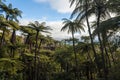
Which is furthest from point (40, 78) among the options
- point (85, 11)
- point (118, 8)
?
point (118, 8)

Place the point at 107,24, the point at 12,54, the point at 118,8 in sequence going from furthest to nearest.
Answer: the point at 12,54 < the point at 118,8 < the point at 107,24

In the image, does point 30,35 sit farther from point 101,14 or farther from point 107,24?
point 107,24

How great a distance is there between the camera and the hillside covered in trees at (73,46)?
2774cm

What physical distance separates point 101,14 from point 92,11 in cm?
170

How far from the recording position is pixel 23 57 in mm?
48781

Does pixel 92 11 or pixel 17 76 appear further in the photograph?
pixel 17 76

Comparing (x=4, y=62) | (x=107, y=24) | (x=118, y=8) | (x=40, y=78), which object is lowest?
(x=40, y=78)

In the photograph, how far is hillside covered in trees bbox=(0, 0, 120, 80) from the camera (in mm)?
27739

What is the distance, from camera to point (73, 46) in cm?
4938

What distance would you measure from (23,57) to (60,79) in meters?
10.2

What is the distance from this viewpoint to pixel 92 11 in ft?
102

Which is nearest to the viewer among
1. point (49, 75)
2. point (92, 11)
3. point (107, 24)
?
point (107, 24)

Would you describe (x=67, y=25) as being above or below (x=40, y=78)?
above

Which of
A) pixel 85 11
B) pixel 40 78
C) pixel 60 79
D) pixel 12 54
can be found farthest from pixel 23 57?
pixel 85 11
